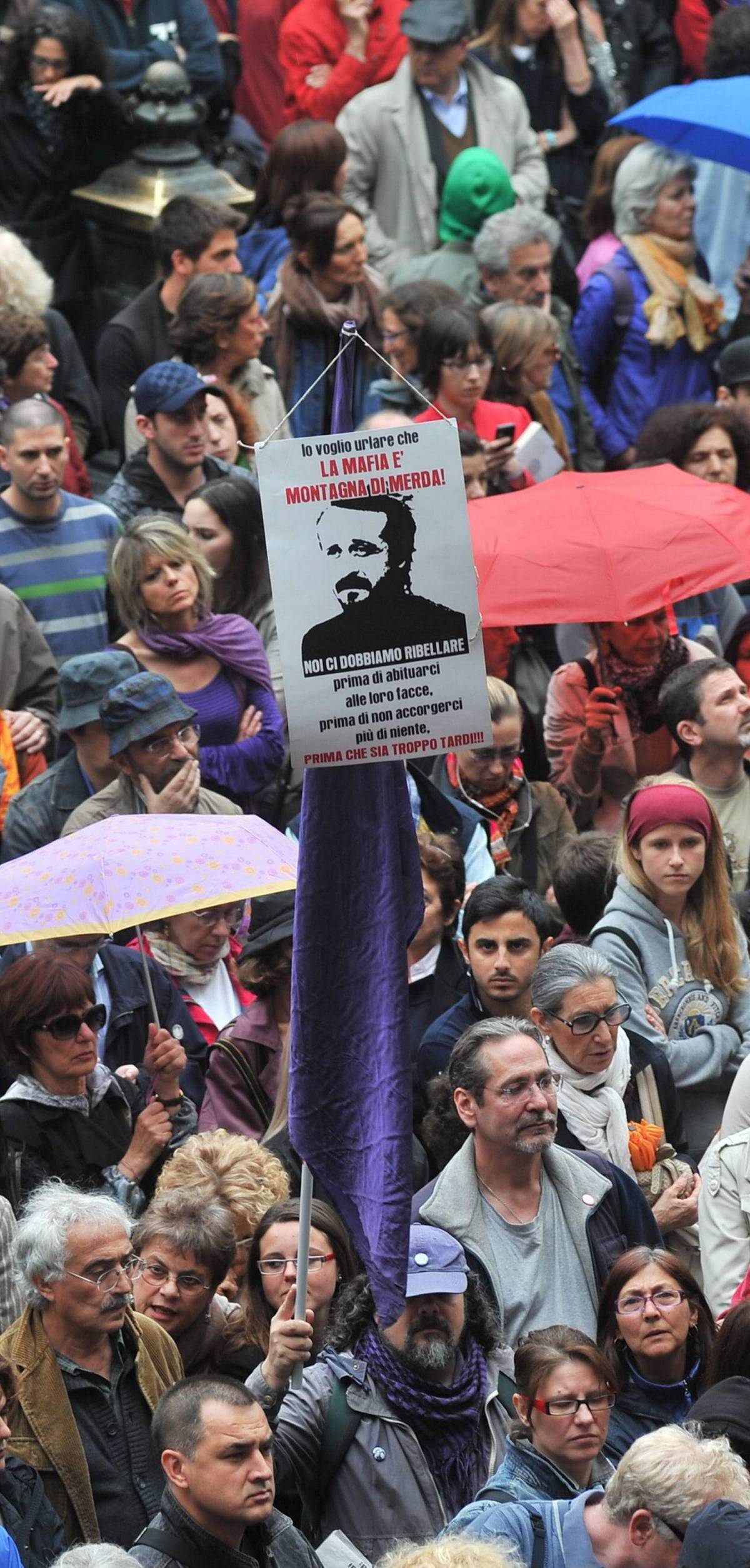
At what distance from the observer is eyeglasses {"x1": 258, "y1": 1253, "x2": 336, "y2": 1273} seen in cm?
589

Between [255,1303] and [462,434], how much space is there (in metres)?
4.11

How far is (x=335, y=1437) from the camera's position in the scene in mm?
5508

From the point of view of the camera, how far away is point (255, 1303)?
19.7 feet

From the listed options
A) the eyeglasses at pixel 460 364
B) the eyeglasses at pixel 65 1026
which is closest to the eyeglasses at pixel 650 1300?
the eyeglasses at pixel 65 1026

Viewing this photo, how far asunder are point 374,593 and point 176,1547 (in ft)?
5.79

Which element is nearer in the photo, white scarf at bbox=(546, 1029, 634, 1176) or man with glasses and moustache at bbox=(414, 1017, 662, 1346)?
man with glasses and moustache at bbox=(414, 1017, 662, 1346)

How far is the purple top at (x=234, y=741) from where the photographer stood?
27.5ft

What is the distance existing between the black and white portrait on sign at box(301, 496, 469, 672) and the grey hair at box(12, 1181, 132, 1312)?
4.52ft

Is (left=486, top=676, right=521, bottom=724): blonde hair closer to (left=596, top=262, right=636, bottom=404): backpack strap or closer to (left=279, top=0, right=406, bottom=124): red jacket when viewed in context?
(left=596, top=262, right=636, bottom=404): backpack strap

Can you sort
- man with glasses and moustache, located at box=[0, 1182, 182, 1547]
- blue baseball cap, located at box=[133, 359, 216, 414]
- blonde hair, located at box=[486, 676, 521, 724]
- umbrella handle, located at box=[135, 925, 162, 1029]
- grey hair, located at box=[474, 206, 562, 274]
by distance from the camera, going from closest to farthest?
man with glasses and moustache, located at box=[0, 1182, 182, 1547], umbrella handle, located at box=[135, 925, 162, 1029], blonde hair, located at box=[486, 676, 521, 724], blue baseball cap, located at box=[133, 359, 216, 414], grey hair, located at box=[474, 206, 562, 274]

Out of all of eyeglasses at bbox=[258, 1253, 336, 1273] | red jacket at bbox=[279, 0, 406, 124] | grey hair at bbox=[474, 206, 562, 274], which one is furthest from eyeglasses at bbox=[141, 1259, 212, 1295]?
red jacket at bbox=[279, 0, 406, 124]

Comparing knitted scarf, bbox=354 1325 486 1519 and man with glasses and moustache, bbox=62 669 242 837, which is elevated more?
man with glasses and moustache, bbox=62 669 242 837

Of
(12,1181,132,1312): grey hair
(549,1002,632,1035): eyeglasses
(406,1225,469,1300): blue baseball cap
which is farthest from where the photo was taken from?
(549,1002,632,1035): eyeglasses

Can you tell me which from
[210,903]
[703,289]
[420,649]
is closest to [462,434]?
[703,289]
